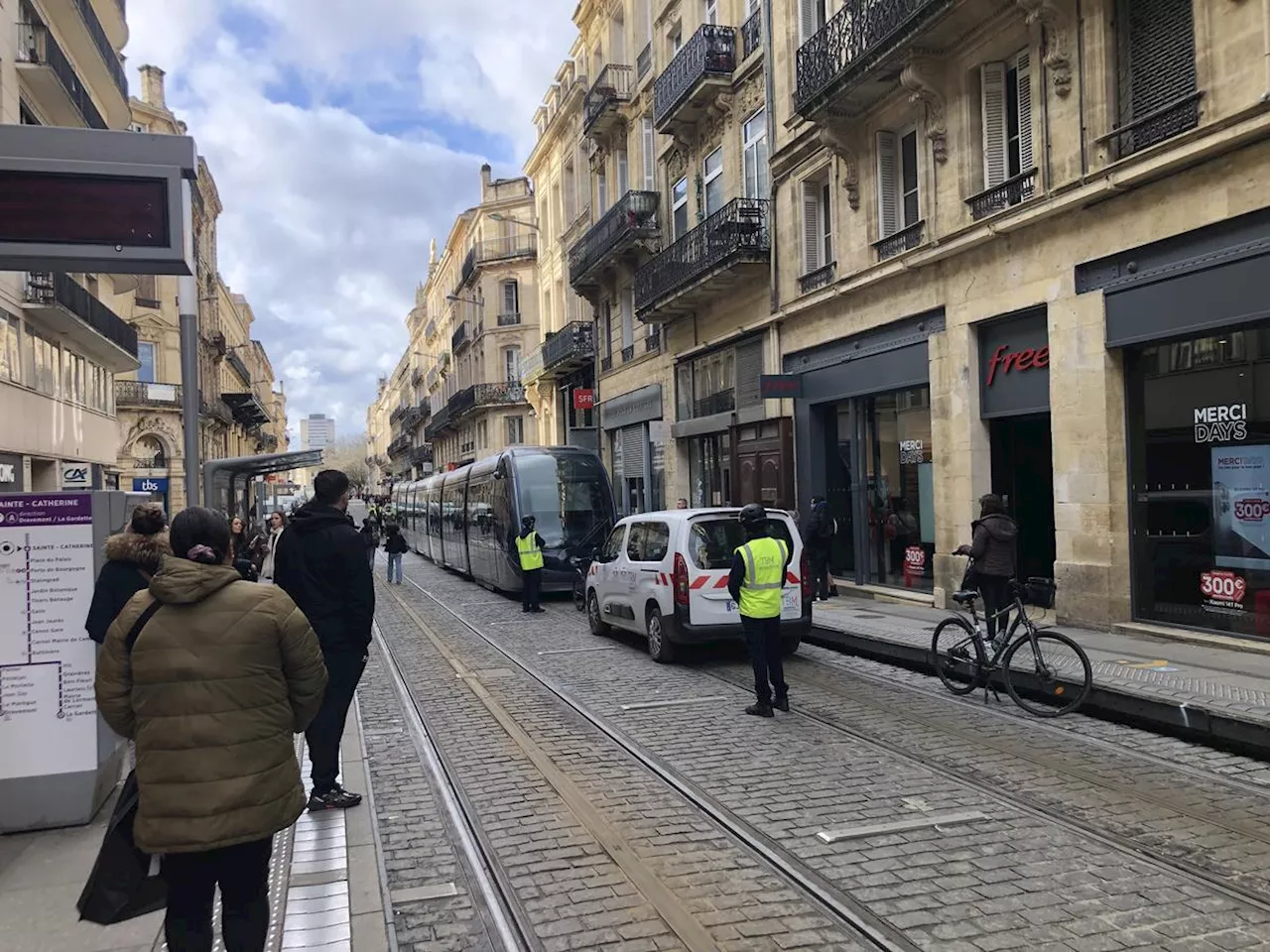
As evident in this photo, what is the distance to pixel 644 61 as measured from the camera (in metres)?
28.1

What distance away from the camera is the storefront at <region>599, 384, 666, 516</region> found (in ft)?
89.9

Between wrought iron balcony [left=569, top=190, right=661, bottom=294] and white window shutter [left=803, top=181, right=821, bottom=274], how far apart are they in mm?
8190

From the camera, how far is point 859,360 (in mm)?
17359

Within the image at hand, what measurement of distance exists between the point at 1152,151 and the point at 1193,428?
3025mm

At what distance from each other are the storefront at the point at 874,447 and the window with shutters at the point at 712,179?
5638mm

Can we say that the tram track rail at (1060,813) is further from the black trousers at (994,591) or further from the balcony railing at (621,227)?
the balcony railing at (621,227)

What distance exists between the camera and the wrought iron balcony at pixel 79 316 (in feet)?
68.9

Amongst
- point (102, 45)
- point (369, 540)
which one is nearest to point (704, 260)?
point (369, 540)

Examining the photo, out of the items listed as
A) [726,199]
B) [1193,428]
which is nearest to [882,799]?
[1193,428]

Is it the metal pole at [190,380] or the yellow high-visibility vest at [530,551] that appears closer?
the metal pole at [190,380]

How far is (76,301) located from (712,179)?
583 inches

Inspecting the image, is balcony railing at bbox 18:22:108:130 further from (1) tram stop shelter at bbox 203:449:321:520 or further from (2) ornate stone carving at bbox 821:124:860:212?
(2) ornate stone carving at bbox 821:124:860:212

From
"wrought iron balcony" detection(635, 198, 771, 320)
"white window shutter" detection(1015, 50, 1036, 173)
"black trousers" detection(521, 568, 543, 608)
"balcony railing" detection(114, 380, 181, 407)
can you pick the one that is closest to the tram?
"black trousers" detection(521, 568, 543, 608)

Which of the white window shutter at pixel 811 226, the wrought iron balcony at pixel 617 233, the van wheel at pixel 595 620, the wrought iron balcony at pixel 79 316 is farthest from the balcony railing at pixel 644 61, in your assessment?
the van wheel at pixel 595 620
